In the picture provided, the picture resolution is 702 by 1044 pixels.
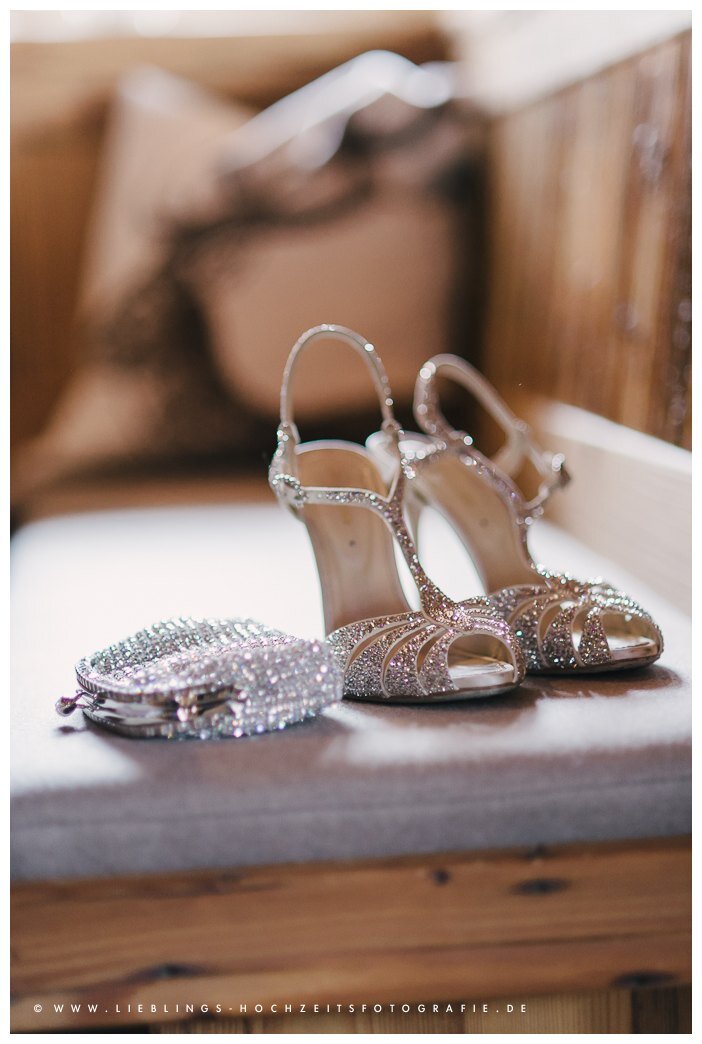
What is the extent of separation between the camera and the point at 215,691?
0.62m

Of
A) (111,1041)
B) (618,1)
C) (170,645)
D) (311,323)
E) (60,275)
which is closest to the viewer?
(111,1041)

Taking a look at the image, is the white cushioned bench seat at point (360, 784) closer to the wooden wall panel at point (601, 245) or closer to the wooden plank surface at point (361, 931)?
the wooden plank surface at point (361, 931)

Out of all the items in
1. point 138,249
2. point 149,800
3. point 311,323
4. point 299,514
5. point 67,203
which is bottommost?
point 149,800

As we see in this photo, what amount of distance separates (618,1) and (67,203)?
3.72 ft

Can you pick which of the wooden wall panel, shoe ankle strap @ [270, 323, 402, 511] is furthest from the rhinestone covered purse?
the wooden wall panel

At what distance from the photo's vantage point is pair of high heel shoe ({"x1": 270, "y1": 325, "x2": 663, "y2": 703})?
0.69 meters

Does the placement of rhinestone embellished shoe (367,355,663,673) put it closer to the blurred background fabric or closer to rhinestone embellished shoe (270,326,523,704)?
rhinestone embellished shoe (270,326,523,704)

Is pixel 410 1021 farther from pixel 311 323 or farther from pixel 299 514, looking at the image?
pixel 311 323

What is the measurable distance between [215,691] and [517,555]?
1.12 feet

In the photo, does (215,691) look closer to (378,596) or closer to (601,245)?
(378,596)

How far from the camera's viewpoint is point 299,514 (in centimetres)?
79

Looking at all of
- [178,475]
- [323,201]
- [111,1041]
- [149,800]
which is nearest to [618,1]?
[323,201]

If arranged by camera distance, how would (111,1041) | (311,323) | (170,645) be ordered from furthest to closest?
(311,323) < (170,645) < (111,1041)

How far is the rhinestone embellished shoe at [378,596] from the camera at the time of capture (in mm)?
675
